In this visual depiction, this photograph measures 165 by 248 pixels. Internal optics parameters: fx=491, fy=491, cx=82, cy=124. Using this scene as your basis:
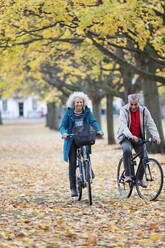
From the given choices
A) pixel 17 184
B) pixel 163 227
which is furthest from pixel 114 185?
pixel 163 227

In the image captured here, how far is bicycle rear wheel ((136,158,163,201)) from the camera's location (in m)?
7.61

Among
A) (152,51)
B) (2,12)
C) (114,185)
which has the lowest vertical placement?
(114,185)

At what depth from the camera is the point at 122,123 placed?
7.84 meters

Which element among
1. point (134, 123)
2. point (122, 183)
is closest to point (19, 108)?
point (122, 183)

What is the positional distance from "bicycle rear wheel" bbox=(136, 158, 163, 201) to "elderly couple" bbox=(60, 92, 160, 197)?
0.40 feet

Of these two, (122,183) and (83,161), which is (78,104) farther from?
(122,183)

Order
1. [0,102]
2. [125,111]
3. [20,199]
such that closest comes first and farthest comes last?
1. [125,111]
2. [20,199]
3. [0,102]

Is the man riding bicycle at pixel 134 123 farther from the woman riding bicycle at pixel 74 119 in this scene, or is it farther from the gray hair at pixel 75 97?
the gray hair at pixel 75 97

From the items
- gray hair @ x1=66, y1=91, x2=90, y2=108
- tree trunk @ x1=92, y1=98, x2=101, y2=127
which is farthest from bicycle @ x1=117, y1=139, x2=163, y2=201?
tree trunk @ x1=92, y1=98, x2=101, y2=127

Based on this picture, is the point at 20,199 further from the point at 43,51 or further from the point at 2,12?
the point at 43,51

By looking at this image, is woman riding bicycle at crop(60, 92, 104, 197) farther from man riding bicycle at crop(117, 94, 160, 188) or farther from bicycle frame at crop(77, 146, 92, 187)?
man riding bicycle at crop(117, 94, 160, 188)

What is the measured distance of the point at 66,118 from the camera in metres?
8.12

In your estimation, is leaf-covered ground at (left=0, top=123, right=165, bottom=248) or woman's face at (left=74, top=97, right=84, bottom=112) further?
woman's face at (left=74, top=97, right=84, bottom=112)

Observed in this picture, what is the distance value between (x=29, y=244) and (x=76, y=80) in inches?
950
